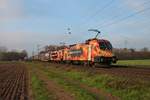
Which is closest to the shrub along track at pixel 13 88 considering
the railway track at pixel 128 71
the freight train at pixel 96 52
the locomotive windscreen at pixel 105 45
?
the railway track at pixel 128 71

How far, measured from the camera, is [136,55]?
4737 inches

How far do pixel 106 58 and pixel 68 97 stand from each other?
75.5 ft

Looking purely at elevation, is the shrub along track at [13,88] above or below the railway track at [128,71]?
below

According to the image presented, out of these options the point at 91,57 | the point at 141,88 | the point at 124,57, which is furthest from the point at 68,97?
the point at 124,57

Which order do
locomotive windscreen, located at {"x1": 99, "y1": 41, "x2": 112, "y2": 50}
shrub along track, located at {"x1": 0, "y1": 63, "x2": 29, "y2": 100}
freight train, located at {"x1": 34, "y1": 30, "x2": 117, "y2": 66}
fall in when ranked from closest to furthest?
shrub along track, located at {"x1": 0, "y1": 63, "x2": 29, "y2": 100} < freight train, located at {"x1": 34, "y1": 30, "x2": 117, "y2": 66} < locomotive windscreen, located at {"x1": 99, "y1": 41, "x2": 112, "y2": 50}

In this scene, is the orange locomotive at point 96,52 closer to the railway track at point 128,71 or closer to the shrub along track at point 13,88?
the railway track at point 128,71

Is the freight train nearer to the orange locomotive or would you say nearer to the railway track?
the orange locomotive

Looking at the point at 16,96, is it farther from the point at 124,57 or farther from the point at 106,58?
the point at 124,57

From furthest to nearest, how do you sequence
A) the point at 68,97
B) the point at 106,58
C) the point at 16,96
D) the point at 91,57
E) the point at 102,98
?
the point at 91,57, the point at 106,58, the point at 16,96, the point at 68,97, the point at 102,98

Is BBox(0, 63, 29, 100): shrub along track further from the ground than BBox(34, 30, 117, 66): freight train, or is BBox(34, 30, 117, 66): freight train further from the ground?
BBox(34, 30, 117, 66): freight train

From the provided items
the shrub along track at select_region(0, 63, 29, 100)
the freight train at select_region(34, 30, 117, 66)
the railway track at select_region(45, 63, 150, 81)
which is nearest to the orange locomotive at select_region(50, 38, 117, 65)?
the freight train at select_region(34, 30, 117, 66)

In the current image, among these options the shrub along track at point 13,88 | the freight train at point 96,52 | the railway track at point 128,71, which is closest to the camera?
the shrub along track at point 13,88

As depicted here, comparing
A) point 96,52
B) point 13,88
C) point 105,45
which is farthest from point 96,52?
point 13,88

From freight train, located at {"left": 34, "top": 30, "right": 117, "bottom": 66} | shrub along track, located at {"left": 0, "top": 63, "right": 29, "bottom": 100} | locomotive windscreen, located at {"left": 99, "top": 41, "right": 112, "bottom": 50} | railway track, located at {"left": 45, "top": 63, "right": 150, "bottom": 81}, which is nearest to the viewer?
shrub along track, located at {"left": 0, "top": 63, "right": 29, "bottom": 100}
